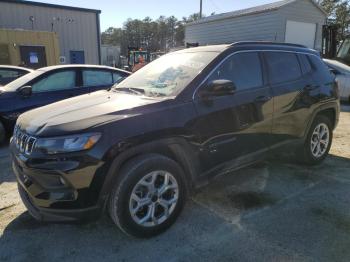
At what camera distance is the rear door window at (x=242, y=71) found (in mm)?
3445

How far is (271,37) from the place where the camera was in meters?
17.0

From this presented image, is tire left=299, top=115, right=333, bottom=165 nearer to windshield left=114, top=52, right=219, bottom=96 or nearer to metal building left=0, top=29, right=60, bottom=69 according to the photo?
windshield left=114, top=52, right=219, bottom=96

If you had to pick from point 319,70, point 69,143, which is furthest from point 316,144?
point 69,143

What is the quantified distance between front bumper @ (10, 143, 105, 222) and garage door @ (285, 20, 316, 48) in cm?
1669

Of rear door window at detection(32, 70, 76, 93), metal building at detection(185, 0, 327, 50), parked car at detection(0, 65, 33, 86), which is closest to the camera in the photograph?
rear door window at detection(32, 70, 76, 93)

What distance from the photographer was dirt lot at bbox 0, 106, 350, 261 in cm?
274

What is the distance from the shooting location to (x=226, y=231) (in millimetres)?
3074

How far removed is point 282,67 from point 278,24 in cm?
1393

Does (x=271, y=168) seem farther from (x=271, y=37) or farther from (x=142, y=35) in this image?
(x=142, y=35)

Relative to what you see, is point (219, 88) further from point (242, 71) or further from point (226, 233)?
point (226, 233)

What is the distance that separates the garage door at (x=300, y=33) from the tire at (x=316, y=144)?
13.5 m

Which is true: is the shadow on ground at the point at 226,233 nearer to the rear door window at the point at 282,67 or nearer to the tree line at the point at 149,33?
the rear door window at the point at 282,67

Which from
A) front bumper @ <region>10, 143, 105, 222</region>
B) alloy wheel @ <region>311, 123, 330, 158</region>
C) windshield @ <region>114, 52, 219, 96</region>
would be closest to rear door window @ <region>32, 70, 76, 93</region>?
windshield @ <region>114, 52, 219, 96</region>

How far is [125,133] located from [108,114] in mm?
255
